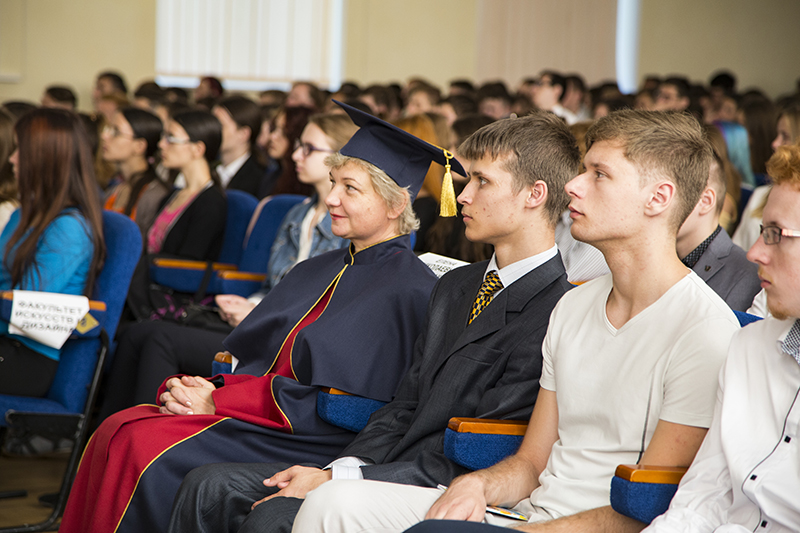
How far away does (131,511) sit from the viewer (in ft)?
6.98

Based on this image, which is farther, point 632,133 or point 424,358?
point 424,358

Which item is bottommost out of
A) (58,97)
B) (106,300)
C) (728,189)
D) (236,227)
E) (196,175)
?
(106,300)

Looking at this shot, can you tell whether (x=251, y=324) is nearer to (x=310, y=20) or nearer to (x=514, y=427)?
(x=514, y=427)

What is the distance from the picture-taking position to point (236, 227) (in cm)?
418

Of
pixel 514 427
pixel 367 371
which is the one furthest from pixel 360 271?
pixel 514 427

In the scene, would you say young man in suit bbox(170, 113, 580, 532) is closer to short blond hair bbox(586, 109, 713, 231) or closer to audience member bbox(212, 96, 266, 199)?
short blond hair bbox(586, 109, 713, 231)

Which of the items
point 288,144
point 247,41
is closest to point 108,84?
point 247,41

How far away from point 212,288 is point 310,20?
7.27 meters

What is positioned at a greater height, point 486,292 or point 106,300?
point 486,292

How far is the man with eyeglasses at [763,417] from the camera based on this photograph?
1.38 m

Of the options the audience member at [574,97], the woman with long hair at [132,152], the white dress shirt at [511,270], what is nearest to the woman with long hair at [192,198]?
the woman with long hair at [132,152]

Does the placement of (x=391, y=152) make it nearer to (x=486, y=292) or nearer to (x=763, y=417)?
(x=486, y=292)

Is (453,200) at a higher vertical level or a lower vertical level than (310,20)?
lower

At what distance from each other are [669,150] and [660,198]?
10 cm
